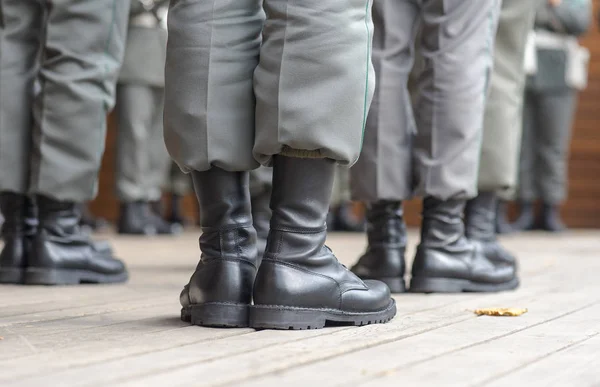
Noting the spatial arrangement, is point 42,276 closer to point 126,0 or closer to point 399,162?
point 126,0

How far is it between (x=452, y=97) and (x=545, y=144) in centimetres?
327

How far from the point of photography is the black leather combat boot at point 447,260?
186 centimetres

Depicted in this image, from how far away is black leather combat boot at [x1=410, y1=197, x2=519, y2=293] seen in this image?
1.86 metres

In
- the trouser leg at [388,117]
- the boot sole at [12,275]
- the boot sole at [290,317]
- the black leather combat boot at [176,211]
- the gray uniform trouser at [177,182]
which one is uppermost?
the trouser leg at [388,117]

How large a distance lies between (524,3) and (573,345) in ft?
4.01

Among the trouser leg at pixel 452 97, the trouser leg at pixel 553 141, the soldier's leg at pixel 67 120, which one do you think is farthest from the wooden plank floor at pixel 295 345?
the trouser leg at pixel 553 141

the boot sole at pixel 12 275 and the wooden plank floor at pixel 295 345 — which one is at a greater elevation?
the wooden plank floor at pixel 295 345

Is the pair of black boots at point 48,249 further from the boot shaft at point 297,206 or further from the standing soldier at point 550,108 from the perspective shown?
the standing soldier at point 550,108

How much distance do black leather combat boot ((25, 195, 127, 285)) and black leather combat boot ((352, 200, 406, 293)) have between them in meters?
0.53

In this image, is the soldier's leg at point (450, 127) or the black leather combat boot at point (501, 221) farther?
the black leather combat boot at point (501, 221)

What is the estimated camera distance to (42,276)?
1960 mm

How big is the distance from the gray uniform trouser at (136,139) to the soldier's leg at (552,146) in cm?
200

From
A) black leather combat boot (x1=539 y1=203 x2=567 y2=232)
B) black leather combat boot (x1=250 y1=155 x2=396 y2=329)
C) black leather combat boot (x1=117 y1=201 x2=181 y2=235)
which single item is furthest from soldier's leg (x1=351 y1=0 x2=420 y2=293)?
black leather combat boot (x1=539 y1=203 x2=567 y2=232)

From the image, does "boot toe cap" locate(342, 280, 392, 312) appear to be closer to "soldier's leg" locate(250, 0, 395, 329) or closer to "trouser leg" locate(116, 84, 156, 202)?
"soldier's leg" locate(250, 0, 395, 329)
